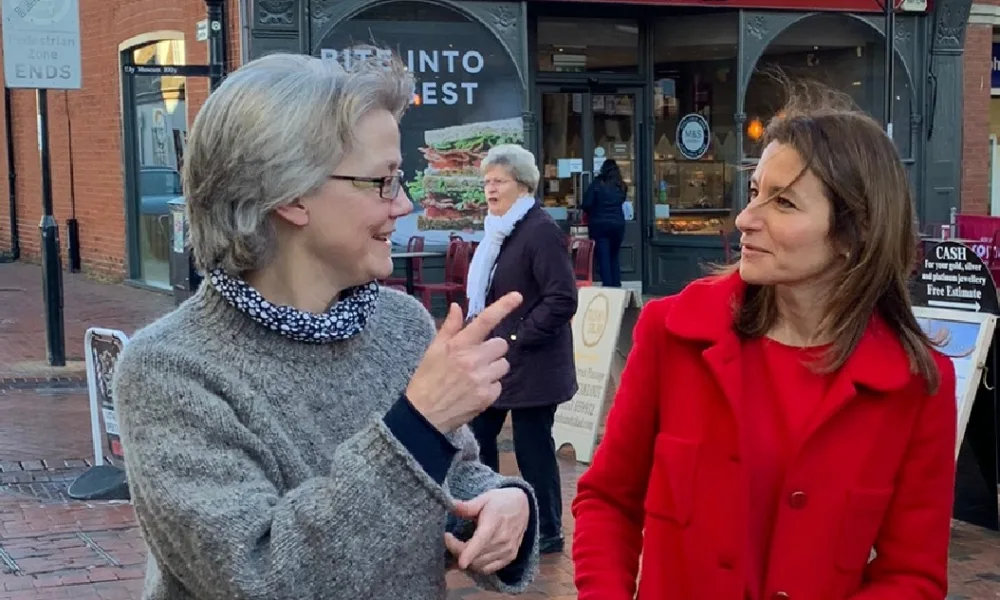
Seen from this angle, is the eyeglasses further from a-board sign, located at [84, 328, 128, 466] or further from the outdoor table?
the outdoor table

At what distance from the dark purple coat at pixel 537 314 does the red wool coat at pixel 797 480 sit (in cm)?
339

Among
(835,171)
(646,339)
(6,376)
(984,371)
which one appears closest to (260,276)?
(646,339)

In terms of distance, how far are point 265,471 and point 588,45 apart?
49.2 ft

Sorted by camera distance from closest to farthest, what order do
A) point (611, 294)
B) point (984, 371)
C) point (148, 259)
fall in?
point (984, 371), point (611, 294), point (148, 259)

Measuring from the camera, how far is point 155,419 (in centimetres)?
189

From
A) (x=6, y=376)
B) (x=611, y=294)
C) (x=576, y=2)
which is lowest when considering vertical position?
(x=6, y=376)

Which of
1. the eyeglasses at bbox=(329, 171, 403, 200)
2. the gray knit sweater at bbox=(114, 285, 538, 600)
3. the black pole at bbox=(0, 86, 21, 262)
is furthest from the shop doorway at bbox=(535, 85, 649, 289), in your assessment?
the gray knit sweater at bbox=(114, 285, 538, 600)

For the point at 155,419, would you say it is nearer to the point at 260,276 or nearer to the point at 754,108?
the point at 260,276

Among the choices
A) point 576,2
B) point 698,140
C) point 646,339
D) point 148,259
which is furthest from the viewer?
point 148,259

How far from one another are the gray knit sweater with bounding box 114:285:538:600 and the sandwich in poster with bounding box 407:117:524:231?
41.4 ft

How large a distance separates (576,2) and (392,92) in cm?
1361

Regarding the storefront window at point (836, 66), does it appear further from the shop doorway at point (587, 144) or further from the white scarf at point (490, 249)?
the white scarf at point (490, 249)

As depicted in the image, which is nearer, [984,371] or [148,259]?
[984,371]

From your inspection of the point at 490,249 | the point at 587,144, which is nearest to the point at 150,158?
the point at 587,144
